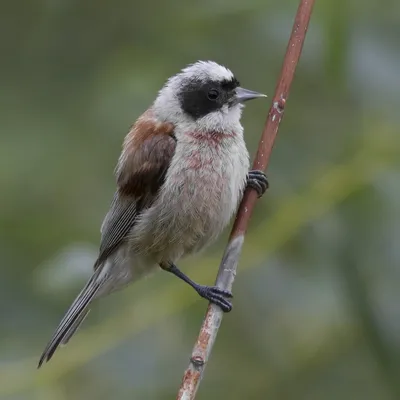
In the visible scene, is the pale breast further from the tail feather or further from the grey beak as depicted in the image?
the tail feather

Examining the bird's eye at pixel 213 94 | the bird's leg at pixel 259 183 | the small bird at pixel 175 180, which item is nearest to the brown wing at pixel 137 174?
the small bird at pixel 175 180

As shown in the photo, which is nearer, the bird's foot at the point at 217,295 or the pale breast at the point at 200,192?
the bird's foot at the point at 217,295

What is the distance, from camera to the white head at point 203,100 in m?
3.47

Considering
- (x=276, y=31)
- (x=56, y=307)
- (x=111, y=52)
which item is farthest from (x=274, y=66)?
(x=56, y=307)

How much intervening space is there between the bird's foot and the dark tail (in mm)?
437

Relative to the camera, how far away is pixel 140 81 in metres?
3.56

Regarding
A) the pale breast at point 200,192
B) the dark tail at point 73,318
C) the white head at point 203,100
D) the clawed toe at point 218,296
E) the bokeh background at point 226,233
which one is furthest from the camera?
the white head at point 203,100

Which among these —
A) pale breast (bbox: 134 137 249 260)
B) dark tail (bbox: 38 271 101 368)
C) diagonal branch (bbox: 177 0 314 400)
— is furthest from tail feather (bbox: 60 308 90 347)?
diagonal branch (bbox: 177 0 314 400)

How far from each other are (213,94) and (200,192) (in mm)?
359

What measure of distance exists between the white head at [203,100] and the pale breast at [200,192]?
0.08m

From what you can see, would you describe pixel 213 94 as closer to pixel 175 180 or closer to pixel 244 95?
pixel 244 95

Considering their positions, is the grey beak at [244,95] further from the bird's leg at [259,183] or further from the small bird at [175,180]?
the bird's leg at [259,183]

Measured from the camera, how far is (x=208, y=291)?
114 inches

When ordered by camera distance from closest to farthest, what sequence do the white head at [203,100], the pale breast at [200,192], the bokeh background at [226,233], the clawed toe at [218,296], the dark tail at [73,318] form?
the clawed toe at [218,296] < the bokeh background at [226,233] < the dark tail at [73,318] < the pale breast at [200,192] < the white head at [203,100]
